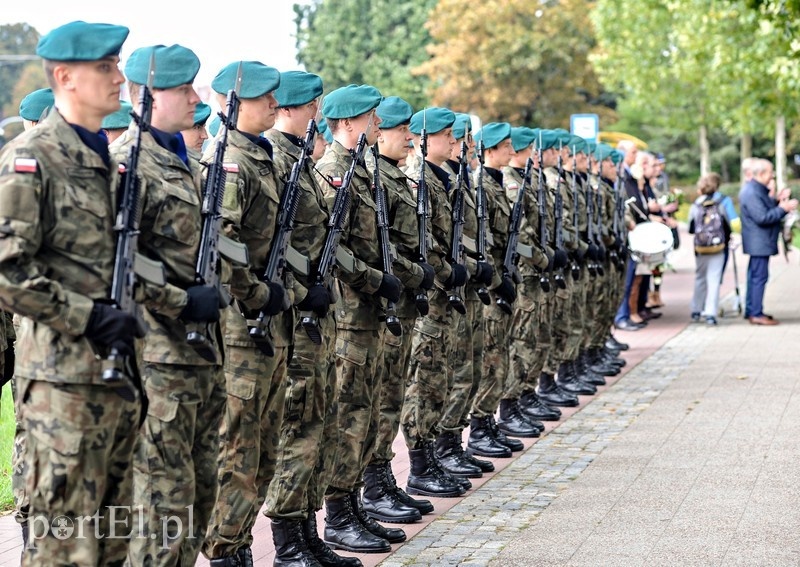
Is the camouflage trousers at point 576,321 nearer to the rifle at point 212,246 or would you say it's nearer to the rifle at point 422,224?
the rifle at point 422,224

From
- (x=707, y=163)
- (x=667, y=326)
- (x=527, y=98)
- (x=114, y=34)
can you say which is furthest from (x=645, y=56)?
(x=114, y=34)

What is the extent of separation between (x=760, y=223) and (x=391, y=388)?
410 inches

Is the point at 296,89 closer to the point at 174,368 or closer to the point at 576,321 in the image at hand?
the point at 174,368

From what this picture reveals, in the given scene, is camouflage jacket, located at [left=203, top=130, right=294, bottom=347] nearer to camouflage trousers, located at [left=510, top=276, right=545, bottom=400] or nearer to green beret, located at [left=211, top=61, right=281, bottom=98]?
green beret, located at [left=211, top=61, right=281, bottom=98]

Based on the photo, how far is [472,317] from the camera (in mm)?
8398

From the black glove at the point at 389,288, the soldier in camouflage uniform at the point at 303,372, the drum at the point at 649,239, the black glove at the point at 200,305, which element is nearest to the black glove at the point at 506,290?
the black glove at the point at 389,288

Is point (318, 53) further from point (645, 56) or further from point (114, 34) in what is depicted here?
point (114, 34)

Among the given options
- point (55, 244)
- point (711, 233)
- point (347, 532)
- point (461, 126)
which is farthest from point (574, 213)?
point (55, 244)

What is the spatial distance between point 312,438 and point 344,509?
35.0 inches

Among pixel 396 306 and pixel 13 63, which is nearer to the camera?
pixel 396 306

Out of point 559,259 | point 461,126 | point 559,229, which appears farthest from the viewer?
point 559,229

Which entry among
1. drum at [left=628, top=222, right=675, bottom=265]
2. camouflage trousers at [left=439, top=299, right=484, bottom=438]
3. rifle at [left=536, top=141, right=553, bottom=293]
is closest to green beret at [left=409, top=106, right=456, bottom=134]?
camouflage trousers at [left=439, top=299, right=484, bottom=438]

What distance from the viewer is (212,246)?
15.8 feet

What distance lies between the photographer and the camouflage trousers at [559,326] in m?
11.3
